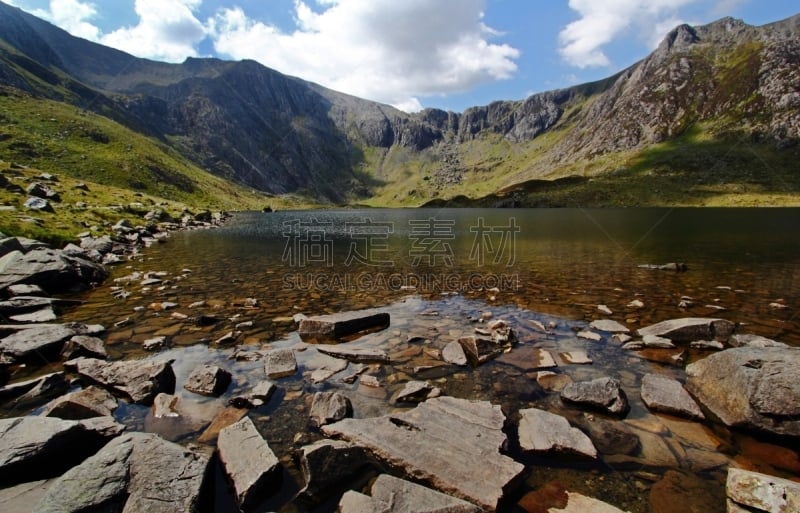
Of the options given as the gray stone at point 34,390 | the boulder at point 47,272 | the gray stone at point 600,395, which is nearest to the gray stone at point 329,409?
the gray stone at point 600,395

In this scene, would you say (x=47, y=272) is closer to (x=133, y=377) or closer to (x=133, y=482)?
(x=133, y=377)

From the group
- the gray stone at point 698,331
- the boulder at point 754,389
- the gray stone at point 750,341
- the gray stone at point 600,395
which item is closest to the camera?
the boulder at point 754,389

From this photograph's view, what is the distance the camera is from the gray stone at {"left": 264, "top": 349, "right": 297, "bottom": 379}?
10.6 meters

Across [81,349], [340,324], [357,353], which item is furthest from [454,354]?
[81,349]

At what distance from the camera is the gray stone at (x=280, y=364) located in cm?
1065

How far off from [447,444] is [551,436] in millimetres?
2224

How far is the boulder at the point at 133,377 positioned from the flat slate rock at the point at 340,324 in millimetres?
4950

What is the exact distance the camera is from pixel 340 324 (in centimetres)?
1424

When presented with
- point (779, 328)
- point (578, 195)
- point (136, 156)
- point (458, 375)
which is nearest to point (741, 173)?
point (578, 195)

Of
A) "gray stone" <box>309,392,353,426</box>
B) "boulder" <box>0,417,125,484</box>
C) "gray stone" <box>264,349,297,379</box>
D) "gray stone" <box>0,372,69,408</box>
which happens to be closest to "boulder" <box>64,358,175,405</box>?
"gray stone" <box>0,372,69,408</box>

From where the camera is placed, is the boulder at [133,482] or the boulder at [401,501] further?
the boulder at [401,501]

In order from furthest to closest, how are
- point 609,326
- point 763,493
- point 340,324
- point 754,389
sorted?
point 609,326 < point 340,324 < point 754,389 < point 763,493

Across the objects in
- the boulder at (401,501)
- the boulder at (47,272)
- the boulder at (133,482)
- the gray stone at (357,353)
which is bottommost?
the gray stone at (357,353)

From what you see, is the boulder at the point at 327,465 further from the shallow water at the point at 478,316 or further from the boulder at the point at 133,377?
the boulder at the point at 133,377
